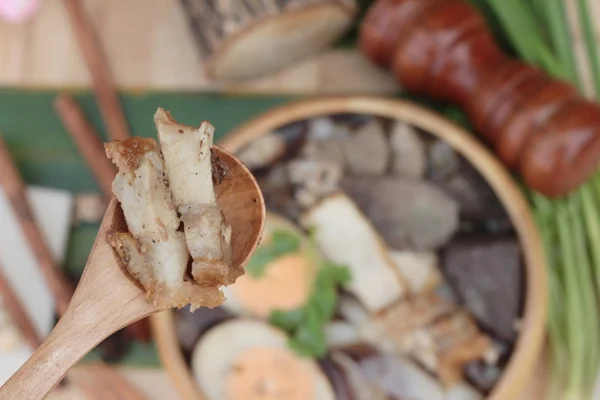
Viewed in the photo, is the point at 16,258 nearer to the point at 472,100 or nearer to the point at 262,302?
the point at 262,302

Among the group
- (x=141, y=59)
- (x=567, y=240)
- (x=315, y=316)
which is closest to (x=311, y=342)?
(x=315, y=316)

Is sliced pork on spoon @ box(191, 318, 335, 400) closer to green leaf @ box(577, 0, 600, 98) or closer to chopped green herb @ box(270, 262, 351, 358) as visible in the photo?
chopped green herb @ box(270, 262, 351, 358)

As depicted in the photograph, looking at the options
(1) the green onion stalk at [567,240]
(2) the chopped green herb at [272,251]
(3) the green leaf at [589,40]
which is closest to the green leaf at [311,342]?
(2) the chopped green herb at [272,251]

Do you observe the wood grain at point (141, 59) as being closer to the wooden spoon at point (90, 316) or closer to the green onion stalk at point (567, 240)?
the green onion stalk at point (567, 240)

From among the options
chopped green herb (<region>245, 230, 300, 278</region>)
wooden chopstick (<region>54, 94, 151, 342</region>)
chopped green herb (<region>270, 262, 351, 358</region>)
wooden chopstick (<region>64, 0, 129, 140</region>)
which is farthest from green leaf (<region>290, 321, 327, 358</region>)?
wooden chopstick (<region>64, 0, 129, 140</region>)

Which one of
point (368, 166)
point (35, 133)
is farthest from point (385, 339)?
point (35, 133)
